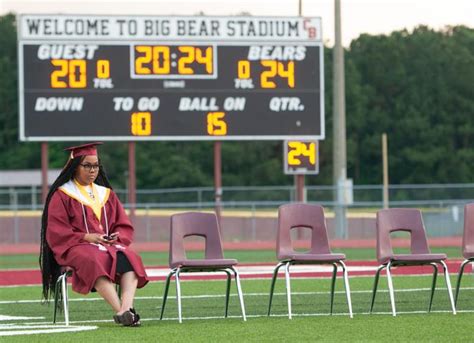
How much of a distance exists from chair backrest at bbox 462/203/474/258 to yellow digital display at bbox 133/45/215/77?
12914 millimetres

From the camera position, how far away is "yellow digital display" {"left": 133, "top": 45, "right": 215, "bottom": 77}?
2506cm

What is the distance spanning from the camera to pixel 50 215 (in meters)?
11.3

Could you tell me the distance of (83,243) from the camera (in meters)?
11.2

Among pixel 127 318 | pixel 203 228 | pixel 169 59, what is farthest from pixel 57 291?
pixel 169 59

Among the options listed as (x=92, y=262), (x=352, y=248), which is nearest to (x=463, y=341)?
(x=92, y=262)

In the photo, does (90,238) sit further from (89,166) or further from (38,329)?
(38,329)

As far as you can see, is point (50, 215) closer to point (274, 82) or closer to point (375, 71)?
point (274, 82)

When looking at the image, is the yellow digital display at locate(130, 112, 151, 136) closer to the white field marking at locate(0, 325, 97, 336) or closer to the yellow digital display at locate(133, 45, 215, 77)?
the yellow digital display at locate(133, 45, 215, 77)

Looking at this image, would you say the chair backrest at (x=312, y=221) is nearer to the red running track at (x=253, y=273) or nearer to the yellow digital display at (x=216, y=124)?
the red running track at (x=253, y=273)

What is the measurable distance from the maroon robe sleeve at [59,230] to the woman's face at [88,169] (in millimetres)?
273

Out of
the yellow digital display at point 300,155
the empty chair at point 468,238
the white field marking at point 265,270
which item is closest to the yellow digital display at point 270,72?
the yellow digital display at point 300,155

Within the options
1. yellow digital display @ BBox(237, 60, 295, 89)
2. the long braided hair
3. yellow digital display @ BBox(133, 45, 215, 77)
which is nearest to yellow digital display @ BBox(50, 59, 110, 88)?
yellow digital display @ BBox(133, 45, 215, 77)

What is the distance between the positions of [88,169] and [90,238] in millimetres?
650

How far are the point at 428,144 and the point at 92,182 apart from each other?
47517mm
